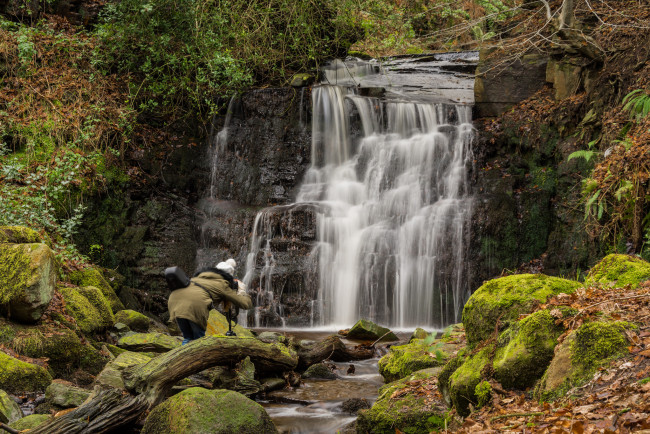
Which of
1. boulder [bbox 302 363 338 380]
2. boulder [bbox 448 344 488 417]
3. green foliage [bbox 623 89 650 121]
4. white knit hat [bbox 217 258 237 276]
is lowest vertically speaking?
boulder [bbox 302 363 338 380]

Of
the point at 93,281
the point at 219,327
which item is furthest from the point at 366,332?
the point at 93,281

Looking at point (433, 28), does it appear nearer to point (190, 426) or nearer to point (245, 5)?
point (245, 5)

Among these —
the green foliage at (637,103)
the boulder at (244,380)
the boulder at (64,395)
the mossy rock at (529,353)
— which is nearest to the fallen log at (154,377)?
the boulder at (244,380)

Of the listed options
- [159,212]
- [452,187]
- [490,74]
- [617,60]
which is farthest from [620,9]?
[159,212]

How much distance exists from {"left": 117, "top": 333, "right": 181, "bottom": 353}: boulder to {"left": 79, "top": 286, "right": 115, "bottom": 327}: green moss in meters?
0.61

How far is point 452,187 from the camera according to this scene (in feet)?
43.4

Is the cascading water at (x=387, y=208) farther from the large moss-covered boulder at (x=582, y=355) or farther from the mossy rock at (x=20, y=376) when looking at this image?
the large moss-covered boulder at (x=582, y=355)

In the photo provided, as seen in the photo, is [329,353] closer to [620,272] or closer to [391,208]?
A: [620,272]

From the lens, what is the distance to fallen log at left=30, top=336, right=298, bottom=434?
4.57 metres

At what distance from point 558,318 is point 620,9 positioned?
33.3ft

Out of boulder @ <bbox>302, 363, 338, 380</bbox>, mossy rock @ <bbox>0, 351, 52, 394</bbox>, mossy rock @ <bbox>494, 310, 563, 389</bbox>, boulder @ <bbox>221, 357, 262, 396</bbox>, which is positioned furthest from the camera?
boulder @ <bbox>302, 363, 338, 380</bbox>

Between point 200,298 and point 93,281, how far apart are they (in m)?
4.40

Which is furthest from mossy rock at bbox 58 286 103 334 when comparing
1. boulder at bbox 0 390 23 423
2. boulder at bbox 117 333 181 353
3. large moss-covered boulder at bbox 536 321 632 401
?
large moss-covered boulder at bbox 536 321 632 401

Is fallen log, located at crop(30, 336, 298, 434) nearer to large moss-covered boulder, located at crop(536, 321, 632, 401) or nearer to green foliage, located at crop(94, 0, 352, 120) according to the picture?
large moss-covered boulder, located at crop(536, 321, 632, 401)
